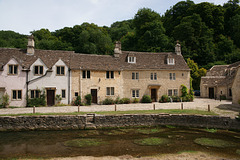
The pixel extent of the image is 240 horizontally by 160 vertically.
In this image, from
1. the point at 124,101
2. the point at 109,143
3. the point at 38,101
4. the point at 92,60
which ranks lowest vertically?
the point at 109,143

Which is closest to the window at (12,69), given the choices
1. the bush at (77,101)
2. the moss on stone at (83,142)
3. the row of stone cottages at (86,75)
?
the row of stone cottages at (86,75)

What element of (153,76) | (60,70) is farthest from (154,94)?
(60,70)

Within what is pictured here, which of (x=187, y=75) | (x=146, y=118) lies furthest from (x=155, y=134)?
(x=187, y=75)

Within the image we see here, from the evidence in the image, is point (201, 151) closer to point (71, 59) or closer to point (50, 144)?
point (50, 144)

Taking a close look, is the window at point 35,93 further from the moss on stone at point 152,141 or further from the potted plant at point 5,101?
the moss on stone at point 152,141

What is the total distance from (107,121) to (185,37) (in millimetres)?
49365

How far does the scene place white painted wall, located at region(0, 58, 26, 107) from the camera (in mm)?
25578

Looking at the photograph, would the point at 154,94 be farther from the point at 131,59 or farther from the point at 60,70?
the point at 60,70

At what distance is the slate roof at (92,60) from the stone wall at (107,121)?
40.6ft

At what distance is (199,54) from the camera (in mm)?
56844

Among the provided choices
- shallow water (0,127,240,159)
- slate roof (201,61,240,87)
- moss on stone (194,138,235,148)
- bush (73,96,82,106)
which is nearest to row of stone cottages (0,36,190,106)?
bush (73,96,82,106)

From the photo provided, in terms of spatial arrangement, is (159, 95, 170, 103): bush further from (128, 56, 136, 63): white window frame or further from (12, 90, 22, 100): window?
(12, 90, 22, 100): window

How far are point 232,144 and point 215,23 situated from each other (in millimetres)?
64309

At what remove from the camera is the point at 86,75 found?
95.5ft
